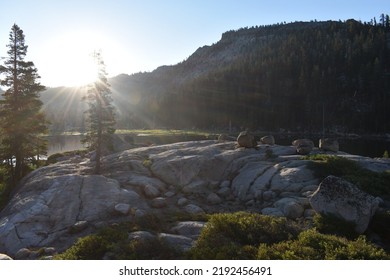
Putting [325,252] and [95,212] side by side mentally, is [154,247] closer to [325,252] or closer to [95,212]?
[325,252]

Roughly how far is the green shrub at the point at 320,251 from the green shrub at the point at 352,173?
987 centimetres

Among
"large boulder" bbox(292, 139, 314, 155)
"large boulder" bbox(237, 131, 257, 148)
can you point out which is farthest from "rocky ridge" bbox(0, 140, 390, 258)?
"large boulder" bbox(237, 131, 257, 148)

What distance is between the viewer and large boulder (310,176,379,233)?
52.7 ft

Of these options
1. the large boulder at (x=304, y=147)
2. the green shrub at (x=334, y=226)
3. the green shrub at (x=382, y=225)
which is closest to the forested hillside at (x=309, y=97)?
the large boulder at (x=304, y=147)

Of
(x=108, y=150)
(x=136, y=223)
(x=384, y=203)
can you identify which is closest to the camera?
(x=136, y=223)

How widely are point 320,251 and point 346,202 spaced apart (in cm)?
541

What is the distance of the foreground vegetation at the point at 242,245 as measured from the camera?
1168 cm

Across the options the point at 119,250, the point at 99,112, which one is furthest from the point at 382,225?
the point at 99,112

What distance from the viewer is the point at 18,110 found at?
36.7m

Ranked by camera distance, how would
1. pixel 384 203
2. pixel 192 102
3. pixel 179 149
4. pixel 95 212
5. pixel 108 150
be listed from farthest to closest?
pixel 192 102, pixel 108 150, pixel 179 149, pixel 95 212, pixel 384 203

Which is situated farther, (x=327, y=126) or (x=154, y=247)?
(x=327, y=126)

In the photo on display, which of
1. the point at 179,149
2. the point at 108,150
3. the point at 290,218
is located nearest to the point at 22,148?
the point at 108,150

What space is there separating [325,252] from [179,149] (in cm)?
2563

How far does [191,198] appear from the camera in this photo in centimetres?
2658
